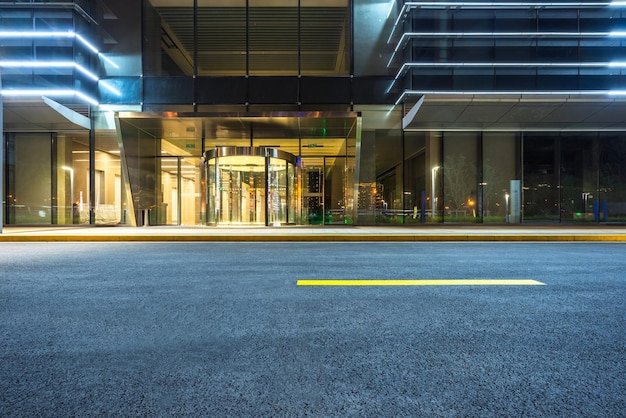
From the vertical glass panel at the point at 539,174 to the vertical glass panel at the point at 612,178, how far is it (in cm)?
266

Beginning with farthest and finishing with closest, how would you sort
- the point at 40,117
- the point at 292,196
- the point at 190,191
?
the point at 190,191 < the point at 292,196 < the point at 40,117

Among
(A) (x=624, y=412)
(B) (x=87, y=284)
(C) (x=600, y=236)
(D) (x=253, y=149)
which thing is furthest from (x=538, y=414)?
(D) (x=253, y=149)

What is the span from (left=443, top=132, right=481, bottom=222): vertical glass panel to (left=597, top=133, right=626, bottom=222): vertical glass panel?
6913 mm

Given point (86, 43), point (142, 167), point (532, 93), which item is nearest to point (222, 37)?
point (86, 43)

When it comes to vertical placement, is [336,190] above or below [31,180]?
below

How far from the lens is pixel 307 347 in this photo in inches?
120

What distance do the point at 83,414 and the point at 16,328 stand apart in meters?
2.04

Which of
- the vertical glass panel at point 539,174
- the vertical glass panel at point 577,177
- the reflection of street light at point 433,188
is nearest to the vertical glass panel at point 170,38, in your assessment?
the reflection of street light at point 433,188

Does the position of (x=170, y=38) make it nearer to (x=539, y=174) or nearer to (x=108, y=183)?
(x=108, y=183)

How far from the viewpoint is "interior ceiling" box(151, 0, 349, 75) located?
20.7m

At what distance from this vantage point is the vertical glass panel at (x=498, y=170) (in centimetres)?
2095

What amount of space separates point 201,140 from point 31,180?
8862 millimetres

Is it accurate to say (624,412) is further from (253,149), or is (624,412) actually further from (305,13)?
A: (305,13)

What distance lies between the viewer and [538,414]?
2.08 meters
